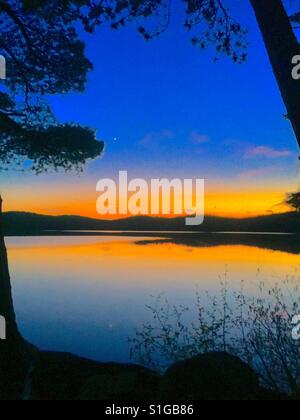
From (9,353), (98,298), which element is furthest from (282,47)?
(98,298)

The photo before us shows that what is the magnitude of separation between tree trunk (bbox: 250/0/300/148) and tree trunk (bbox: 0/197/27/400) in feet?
18.2

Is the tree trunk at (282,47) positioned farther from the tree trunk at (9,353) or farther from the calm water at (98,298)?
the tree trunk at (9,353)

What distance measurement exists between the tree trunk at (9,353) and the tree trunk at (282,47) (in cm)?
556

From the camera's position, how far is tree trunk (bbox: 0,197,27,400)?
21.3ft

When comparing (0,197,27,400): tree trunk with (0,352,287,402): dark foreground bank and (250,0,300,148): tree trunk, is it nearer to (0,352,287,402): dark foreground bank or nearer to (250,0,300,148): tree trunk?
(0,352,287,402): dark foreground bank

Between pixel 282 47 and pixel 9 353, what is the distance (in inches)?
249

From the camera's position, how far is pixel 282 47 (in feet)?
16.9

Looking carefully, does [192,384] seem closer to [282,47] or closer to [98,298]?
[282,47]

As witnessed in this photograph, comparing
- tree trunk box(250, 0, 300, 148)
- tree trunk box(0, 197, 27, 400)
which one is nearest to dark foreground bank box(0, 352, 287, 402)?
tree trunk box(0, 197, 27, 400)

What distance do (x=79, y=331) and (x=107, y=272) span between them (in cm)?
1358

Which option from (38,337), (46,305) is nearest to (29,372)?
(38,337)
